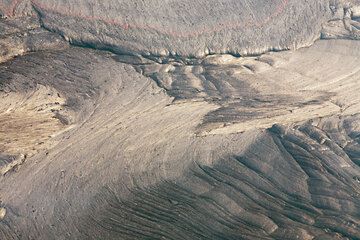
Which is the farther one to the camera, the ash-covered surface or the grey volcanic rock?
the grey volcanic rock

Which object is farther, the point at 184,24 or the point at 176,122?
the point at 184,24

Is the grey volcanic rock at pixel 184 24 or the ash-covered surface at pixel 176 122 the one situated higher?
the grey volcanic rock at pixel 184 24

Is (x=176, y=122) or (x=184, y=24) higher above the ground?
(x=184, y=24)

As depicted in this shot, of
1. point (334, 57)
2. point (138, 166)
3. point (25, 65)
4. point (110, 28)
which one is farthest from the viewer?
point (334, 57)

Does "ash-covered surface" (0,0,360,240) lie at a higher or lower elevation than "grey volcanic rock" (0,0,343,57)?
lower

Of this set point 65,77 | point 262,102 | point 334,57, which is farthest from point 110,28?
point 334,57

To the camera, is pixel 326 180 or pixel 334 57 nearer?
pixel 326 180

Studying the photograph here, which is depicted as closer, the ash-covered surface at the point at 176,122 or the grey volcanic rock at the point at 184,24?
the ash-covered surface at the point at 176,122

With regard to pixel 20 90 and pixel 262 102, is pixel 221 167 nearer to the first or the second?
pixel 262 102
